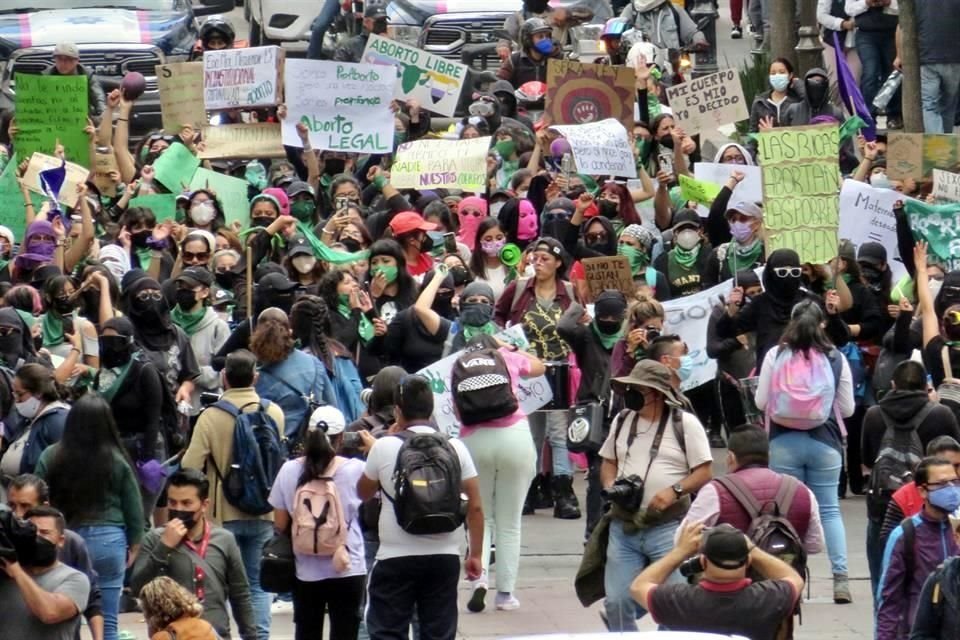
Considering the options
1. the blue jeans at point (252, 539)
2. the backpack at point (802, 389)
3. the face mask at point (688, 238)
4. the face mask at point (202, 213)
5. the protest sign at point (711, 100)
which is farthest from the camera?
the protest sign at point (711, 100)

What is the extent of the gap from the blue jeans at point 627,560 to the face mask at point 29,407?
2938 mm

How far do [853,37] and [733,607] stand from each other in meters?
14.3

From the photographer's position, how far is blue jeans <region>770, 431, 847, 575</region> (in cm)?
1209

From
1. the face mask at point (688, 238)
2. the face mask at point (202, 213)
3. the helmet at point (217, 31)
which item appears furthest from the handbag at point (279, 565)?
the helmet at point (217, 31)

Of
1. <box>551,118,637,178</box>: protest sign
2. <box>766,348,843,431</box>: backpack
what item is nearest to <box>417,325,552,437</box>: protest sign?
<box>766,348,843,431</box>: backpack

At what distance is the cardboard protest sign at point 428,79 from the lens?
19781 mm

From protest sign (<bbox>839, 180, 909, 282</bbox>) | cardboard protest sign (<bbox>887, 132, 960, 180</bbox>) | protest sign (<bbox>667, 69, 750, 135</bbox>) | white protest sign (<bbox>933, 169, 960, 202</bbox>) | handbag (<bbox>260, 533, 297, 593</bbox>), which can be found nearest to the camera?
handbag (<bbox>260, 533, 297, 593</bbox>)

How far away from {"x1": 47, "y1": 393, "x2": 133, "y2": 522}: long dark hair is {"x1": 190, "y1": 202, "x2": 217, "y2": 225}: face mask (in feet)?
17.9

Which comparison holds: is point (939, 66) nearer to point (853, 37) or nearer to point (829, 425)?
point (853, 37)

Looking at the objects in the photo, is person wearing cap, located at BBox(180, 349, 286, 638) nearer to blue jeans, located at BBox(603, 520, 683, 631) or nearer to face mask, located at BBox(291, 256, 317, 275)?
blue jeans, located at BBox(603, 520, 683, 631)

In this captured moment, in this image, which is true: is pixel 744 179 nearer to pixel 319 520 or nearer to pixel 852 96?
pixel 852 96

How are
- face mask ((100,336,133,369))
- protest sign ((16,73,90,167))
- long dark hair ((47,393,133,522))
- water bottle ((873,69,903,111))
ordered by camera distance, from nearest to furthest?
long dark hair ((47,393,133,522)), face mask ((100,336,133,369)), protest sign ((16,73,90,167)), water bottle ((873,69,903,111))

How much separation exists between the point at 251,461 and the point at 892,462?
9.46ft

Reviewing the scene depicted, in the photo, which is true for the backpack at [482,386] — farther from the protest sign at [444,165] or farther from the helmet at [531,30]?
the helmet at [531,30]
